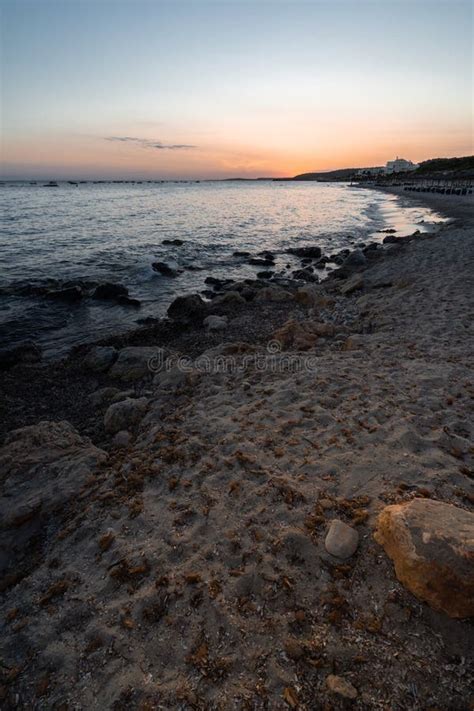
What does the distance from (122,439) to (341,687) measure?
482cm

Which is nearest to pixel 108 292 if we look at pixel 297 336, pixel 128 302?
pixel 128 302

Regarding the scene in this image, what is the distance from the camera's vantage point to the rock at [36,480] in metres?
4.50

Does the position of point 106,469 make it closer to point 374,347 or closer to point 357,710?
point 357,710

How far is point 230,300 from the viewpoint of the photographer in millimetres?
14875

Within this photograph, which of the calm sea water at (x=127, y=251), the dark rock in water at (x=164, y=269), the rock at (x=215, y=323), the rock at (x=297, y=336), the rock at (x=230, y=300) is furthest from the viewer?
the dark rock in water at (x=164, y=269)

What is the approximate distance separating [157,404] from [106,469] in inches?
75.7

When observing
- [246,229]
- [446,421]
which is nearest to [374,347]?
[446,421]

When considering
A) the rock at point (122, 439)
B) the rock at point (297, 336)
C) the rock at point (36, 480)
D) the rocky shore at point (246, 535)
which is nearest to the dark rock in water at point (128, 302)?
the rocky shore at point (246, 535)

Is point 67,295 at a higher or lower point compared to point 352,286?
lower

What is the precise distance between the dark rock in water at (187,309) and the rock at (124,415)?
20.9 ft

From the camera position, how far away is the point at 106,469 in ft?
18.2

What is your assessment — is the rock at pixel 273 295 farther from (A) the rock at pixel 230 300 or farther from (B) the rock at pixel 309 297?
(A) the rock at pixel 230 300

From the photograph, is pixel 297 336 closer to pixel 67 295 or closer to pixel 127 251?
pixel 67 295

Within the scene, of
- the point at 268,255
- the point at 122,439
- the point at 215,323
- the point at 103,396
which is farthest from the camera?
the point at 268,255
